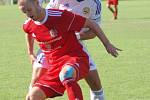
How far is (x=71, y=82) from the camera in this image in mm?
6168

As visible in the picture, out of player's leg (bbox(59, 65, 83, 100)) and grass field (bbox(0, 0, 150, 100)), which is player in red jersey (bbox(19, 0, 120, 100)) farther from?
grass field (bbox(0, 0, 150, 100))

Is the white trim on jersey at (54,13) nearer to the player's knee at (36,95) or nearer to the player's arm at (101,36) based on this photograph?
the player's arm at (101,36)

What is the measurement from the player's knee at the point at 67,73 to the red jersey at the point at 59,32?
0.28m

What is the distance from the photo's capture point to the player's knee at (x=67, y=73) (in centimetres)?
618

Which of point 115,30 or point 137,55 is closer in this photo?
point 137,55

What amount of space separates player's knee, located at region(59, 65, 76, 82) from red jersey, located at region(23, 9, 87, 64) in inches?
11.2

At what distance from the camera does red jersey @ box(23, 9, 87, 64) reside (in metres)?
6.45

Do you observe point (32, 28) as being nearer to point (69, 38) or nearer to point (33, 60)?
point (69, 38)

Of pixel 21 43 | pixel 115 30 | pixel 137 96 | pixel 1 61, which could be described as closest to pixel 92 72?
pixel 137 96

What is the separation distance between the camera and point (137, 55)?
50.1ft

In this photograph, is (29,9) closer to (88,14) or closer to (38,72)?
(38,72)

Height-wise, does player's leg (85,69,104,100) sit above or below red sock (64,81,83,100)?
below

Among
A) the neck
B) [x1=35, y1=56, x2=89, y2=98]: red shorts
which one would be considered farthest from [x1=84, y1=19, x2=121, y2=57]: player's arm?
the neck

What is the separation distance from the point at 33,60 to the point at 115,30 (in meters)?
17.2
